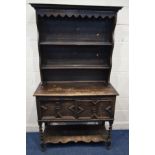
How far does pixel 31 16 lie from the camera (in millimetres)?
2650

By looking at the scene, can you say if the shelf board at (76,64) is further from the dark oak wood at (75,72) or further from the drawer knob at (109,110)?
the drawer knob at (109,110)

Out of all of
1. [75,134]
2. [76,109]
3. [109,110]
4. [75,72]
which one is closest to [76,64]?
[75,72]

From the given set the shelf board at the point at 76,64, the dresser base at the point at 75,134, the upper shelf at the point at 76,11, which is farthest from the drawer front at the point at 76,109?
the upper shelf at the point at 76,11

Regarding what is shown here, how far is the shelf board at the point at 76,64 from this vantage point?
2.56 m

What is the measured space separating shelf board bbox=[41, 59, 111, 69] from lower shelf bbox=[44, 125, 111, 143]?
33.2 inches

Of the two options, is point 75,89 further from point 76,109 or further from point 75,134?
point 75,134

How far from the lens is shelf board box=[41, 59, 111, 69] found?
256 cm

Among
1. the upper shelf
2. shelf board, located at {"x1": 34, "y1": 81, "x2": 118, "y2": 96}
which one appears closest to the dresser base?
shelf board, located at {"x1": 34, "y1": 81, "x2": 118, "y2": 96}

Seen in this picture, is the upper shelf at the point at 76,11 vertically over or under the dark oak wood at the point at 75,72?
over

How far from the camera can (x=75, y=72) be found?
8.82ft

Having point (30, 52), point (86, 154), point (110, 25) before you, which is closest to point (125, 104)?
point (86, 154)

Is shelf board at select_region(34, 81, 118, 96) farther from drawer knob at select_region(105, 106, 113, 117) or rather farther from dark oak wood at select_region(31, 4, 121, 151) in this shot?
drawer knob at select_region(105, 106, 113, 117)

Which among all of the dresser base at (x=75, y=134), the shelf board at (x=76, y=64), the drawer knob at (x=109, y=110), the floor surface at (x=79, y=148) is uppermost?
the shelf board at (x=76, y=64)

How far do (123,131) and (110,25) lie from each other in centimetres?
151
